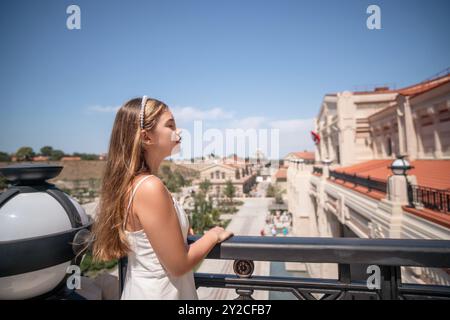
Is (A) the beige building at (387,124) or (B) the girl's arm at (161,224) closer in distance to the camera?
(B) the girl's arm at (161,224)

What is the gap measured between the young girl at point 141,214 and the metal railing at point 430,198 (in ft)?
18.0

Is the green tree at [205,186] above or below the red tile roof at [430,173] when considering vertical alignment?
below

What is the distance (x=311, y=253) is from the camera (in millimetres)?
1252

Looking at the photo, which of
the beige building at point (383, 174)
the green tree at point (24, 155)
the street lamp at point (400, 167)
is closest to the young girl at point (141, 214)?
the green tree at point (24, 155)

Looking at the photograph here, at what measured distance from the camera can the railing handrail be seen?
1.15 m

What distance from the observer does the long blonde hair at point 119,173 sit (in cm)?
124

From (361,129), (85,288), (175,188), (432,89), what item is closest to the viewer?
(85,288)

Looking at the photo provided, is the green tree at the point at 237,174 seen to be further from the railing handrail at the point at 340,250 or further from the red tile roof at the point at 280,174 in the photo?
the railing handrail at the point at 340,250

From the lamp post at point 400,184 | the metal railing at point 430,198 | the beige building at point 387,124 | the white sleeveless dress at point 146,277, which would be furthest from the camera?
the beige building at point 387,124

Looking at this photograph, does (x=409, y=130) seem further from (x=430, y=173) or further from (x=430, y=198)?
(x=430, y=198)

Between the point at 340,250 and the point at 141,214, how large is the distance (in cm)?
92
